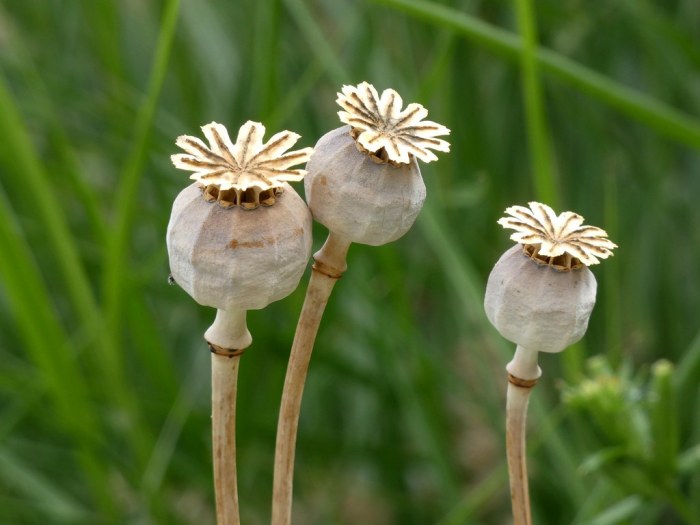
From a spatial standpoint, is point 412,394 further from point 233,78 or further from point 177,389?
point 233,78

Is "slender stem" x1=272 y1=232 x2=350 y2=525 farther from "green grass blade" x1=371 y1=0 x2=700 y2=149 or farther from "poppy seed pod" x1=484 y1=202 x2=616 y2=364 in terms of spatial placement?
"green grass blade" x1=371 y1=0 x2=700 y2=149

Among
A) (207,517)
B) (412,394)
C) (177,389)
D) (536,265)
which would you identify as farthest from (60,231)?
(536,265)

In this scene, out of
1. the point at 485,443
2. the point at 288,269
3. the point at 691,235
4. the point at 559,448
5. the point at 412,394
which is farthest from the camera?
the point at 485,443

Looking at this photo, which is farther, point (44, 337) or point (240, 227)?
point (44, 337)

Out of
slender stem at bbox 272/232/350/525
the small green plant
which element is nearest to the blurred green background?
the small green plant

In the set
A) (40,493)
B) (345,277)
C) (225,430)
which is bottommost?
(225,430)

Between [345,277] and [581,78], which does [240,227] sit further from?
[345,277]

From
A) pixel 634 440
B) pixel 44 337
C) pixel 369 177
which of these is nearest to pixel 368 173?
pixel 369 177
